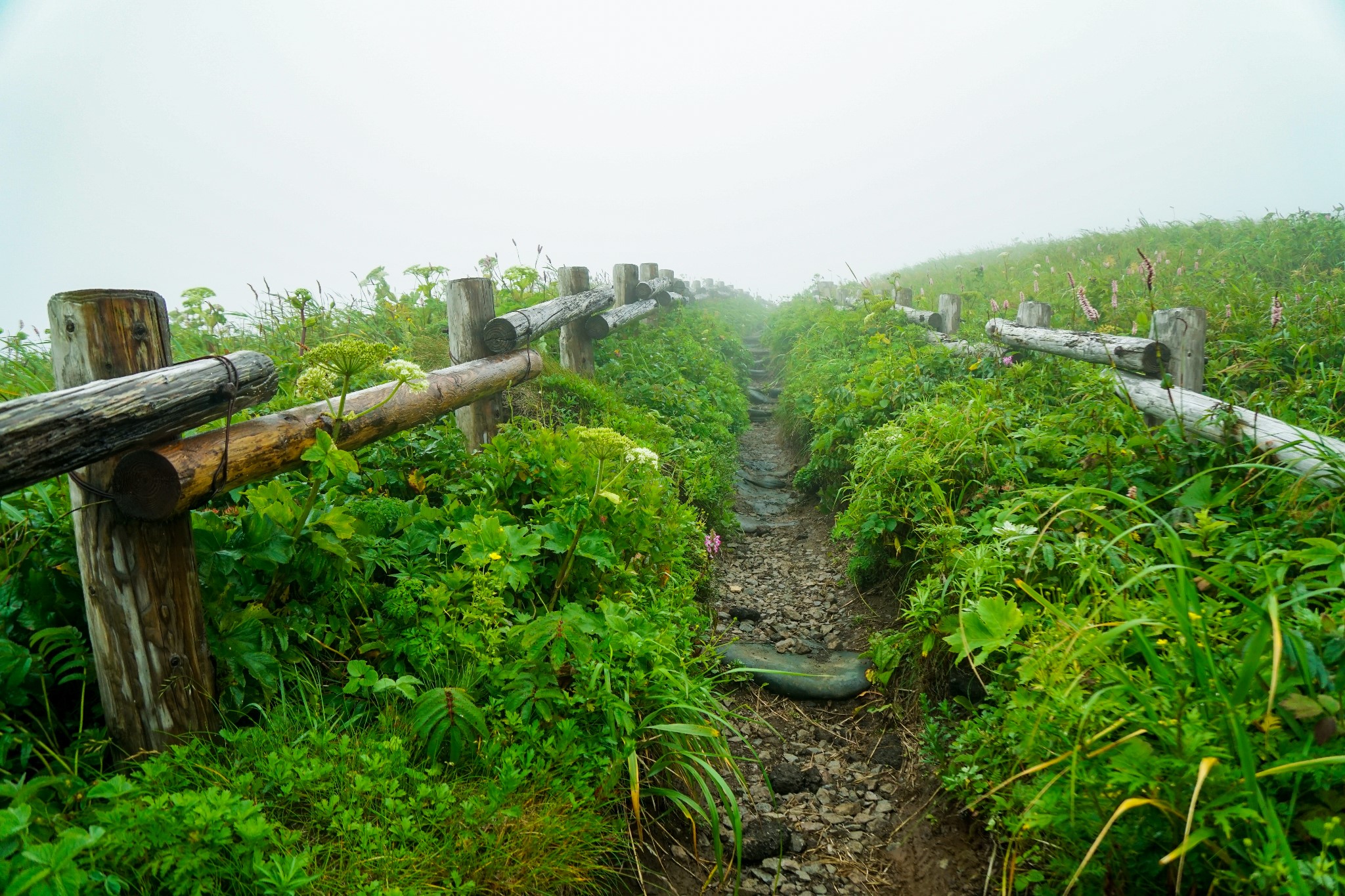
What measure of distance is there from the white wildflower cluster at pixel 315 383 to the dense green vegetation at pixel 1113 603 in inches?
101

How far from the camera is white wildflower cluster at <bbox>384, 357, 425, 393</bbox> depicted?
103 inches

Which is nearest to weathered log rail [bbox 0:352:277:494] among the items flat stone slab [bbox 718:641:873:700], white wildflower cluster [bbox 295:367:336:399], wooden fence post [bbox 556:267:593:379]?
white wildflower cluster [bbox 295:367:336:399]

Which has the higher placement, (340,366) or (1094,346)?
(340,366)

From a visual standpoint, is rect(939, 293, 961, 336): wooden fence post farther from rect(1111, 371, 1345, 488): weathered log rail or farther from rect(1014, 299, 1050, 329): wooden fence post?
rect(1111, 371, 1345, 488): weathered log rail

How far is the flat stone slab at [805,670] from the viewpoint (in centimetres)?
370

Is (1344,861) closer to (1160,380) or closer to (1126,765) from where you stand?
(1126,765)

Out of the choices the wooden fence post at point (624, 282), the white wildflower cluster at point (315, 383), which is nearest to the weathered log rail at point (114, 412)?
the white wildflower cluster at point (315, 383)

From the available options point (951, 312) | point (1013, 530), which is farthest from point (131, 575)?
point (951, 312)

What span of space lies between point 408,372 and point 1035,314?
18.8 ft

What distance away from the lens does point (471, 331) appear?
4.69 metres

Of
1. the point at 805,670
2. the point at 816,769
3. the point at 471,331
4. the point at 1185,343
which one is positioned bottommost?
the point at 816,769

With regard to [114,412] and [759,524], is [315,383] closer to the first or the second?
[114,412]

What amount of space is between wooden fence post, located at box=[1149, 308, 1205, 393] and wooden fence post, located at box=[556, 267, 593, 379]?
196 inches

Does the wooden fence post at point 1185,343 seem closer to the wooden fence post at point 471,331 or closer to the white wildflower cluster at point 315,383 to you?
the wooden fence post at point 471,331
